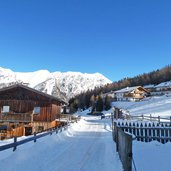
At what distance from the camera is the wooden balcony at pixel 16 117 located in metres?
36.5

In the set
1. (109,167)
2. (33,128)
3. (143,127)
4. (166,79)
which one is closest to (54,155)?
(109,167)

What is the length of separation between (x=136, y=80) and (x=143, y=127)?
157 metres

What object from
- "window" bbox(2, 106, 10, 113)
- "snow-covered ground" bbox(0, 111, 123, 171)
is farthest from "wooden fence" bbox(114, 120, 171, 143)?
"window" bbox(2, 106, 10, 113)

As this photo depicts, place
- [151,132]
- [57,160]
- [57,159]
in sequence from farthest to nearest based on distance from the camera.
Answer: [151,132], [57,159], [57,160]

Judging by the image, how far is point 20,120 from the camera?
36.5 m

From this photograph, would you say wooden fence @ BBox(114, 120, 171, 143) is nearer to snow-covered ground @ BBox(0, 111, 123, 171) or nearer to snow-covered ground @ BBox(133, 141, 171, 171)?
snow-covered ground @ BBox(133, 141, 171, 171)

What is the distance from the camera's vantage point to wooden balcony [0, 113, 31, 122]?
36531mm

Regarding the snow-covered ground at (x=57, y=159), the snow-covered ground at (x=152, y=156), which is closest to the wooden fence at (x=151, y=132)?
the snow-covered ground at (x=152, y=156)

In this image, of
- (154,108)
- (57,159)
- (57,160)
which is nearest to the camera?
(57,160)

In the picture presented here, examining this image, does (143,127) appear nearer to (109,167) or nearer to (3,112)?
(109,167)

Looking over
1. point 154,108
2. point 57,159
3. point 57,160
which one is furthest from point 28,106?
point 154,108

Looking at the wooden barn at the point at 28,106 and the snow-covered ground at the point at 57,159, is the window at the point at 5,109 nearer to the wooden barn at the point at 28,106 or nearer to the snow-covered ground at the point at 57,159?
the wooden barn at the point at 28,106

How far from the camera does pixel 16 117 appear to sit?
3662 cm

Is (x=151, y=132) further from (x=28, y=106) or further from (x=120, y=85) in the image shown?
(x=120, y=85)
